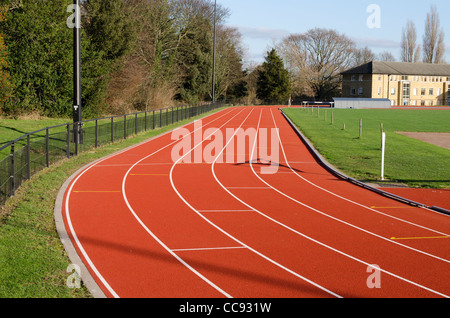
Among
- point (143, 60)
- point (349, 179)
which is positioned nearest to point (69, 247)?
point (349, 179)

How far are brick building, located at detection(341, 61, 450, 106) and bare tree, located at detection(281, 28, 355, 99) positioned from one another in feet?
10.1

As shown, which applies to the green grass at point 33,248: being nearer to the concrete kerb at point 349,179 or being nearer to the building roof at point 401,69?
the concrete kerb at point 349,179

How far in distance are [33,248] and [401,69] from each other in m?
103

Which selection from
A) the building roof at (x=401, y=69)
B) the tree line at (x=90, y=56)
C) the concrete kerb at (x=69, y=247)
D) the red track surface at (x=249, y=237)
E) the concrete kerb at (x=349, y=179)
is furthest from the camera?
the building roof at (x=401, y=69)

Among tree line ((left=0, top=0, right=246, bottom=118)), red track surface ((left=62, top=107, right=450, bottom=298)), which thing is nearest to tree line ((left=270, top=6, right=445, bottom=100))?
tree line ((left=0, top=0, right=246, bottom=118))

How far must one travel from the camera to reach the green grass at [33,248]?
619 centimetres

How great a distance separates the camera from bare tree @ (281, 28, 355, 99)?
315 feet

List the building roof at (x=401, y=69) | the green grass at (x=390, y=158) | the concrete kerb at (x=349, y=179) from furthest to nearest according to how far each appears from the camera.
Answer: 1. the building roof at (x=401, y=69)
2. the green grass at (x=390, y=158)
3. the concrete kerb at (x=349, y=179)

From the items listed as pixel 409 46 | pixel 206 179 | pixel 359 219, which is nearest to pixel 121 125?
pixel 206 179

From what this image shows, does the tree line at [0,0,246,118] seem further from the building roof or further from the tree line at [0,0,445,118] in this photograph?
the building roof

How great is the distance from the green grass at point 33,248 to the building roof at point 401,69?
90.9 metres

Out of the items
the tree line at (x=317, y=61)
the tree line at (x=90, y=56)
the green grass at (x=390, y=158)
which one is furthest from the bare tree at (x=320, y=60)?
the green grass at (x=390, y=158)

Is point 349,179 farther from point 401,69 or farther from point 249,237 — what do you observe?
point 401,69
